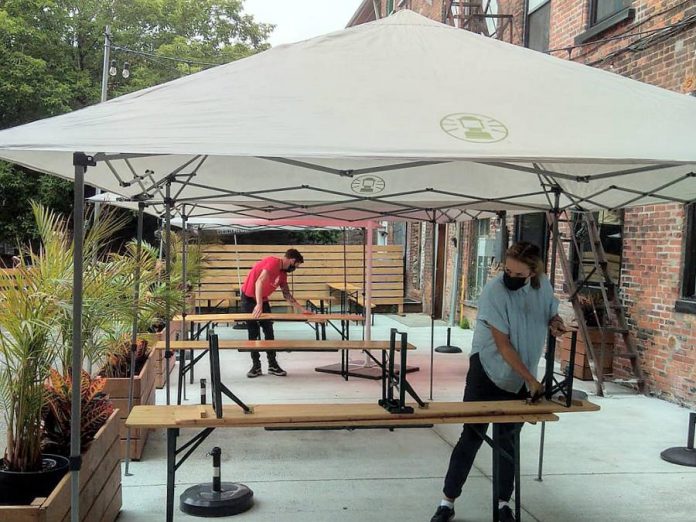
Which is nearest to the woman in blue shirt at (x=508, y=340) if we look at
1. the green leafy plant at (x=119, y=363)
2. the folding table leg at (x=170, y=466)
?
the folding table leg at (x=170, y=466)

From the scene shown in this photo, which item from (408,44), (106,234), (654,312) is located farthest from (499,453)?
(654,312)

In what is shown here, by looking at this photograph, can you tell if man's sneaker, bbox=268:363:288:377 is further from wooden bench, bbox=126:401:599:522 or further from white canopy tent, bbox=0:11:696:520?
wooden bench, bbox=126:401:599:522

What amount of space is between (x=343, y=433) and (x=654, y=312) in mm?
4181

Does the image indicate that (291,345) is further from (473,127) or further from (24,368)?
(473,127)

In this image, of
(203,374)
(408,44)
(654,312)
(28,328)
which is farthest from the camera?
(203,374)

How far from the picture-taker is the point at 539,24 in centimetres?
1135

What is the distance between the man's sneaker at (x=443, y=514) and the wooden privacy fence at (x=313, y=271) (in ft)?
35.6

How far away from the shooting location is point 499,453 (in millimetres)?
4094

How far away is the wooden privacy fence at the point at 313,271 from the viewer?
50.2 feet

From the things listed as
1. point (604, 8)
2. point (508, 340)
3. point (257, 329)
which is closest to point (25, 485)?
point (508, 340)

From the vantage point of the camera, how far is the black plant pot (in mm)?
3312

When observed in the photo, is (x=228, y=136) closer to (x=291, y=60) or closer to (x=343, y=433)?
(x=291, y=60)

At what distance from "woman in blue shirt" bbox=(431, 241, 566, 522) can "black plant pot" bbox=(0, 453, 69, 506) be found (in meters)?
2.31

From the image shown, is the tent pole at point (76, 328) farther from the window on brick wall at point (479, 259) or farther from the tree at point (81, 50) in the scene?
the tree at point (81, 50)
